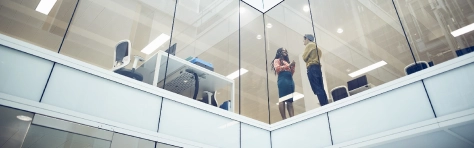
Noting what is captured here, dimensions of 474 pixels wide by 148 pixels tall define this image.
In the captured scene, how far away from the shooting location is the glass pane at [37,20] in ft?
7.34

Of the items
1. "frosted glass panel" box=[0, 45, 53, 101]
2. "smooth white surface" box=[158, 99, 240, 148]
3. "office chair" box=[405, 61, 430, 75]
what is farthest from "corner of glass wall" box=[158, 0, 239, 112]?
"office chair" box=[405, 61, 430, 75]

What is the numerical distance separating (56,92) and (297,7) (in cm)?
328

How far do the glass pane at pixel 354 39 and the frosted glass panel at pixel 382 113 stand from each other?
0.73 metres

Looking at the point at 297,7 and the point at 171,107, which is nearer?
the point at 171,107

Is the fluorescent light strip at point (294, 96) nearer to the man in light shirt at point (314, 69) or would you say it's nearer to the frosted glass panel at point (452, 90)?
the man in light shirt at point (314, 69)

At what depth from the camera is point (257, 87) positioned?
3895mm

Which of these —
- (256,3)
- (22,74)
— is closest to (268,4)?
(256,3)

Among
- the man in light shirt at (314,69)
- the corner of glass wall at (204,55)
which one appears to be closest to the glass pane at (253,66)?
the corner of glass wall at (204,55)

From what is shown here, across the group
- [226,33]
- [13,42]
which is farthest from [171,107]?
[226,33]

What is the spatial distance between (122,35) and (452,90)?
3.34 m

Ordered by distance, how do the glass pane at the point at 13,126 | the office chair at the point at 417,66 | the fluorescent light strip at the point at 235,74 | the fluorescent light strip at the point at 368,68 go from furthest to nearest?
the fluorescent light strip at the point at 368,68 < the fluorescent light strip at the point at 235,74 < the office chair at the point at 417,66 < the glass pane at the point at 13,126

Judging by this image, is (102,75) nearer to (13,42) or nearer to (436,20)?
(13,42)

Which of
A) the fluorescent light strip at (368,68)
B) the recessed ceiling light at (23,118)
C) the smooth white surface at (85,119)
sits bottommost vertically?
the recessed ceiling light at (23,118)

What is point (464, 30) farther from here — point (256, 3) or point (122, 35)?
point (122, 35)
